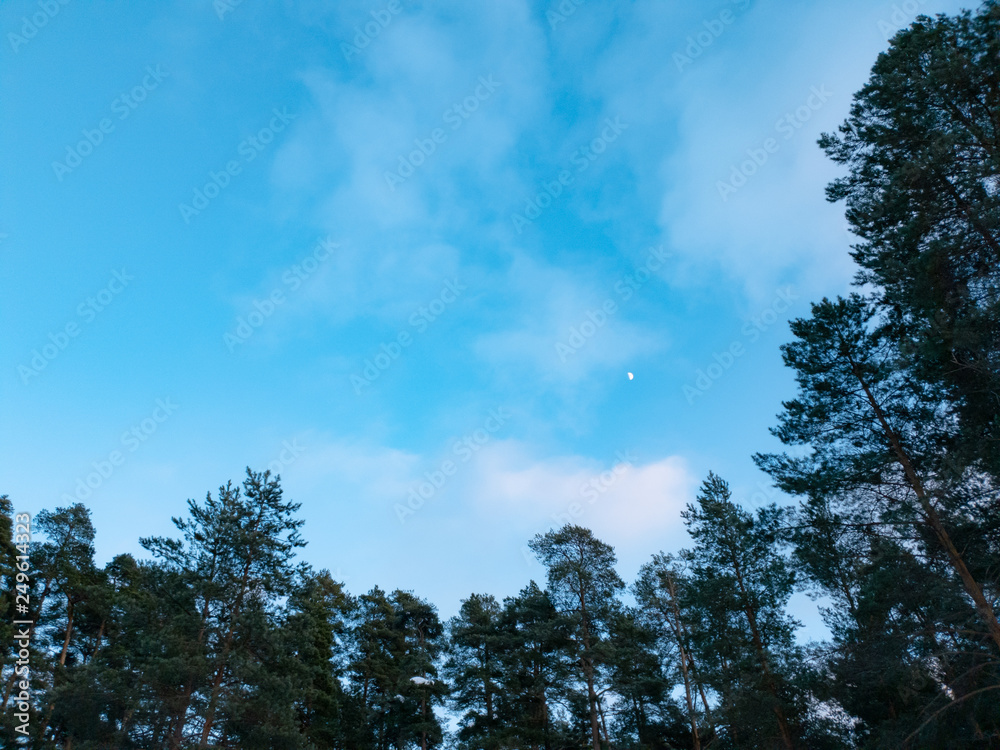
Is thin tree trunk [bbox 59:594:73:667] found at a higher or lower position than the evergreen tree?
higher

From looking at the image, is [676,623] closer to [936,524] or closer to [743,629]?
[743,629]

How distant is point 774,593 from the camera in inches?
812

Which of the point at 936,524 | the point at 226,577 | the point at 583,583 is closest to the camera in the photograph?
the point at 936,524

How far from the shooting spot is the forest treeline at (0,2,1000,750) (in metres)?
13.5

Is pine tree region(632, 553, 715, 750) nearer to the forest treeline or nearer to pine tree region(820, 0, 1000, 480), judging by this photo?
the forest treeline

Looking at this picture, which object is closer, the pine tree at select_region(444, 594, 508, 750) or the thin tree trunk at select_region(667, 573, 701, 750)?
the thin tree trunk at select_region(667, 573, 701, 750)

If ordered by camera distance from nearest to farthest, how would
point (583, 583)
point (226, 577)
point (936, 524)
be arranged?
1. point (936, 524)
2. point (226, 577)
3. point (583, 583)

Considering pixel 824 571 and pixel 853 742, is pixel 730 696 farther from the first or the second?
pixel 824 571

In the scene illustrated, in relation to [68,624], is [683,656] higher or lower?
lower

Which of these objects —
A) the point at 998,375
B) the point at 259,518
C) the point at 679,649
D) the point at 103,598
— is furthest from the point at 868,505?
the point at 103,598

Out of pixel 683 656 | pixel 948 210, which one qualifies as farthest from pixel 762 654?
pixel 948 210

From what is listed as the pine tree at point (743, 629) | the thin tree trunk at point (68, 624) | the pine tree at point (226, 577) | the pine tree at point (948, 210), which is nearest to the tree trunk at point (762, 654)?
the pine tree at point (743, 629)

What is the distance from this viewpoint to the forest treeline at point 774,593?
13.5 meters

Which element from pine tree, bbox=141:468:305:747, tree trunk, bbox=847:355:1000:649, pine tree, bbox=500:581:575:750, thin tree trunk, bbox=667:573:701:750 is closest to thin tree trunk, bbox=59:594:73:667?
pine tree, bbox=141:468:305:747
